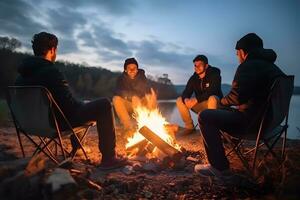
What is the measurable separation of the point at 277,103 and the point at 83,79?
1802 inches

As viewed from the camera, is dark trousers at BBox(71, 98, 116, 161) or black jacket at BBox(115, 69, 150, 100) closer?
dark trousers at BBox(71, 98, 116, 161)

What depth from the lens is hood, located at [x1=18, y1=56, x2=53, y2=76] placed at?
12.4ft

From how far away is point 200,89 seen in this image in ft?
22.2

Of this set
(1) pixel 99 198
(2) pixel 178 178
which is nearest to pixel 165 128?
(2) pixel 178 178

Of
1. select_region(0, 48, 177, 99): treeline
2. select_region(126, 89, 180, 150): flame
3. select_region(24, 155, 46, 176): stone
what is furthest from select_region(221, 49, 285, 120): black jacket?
select_region(0, 48, 177, 99): treeline

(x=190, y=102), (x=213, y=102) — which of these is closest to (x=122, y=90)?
(x=190, y=102)

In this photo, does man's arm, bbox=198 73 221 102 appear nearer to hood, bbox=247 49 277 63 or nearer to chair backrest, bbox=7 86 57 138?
hood, bbox=247 49 277 63

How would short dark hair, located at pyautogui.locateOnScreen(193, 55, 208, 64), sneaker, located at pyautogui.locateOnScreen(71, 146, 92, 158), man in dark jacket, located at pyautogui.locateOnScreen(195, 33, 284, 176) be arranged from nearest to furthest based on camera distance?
man in dark jacket, located at pyautogui.locateOnScreen(195, 33, 284, 176)
sneaker, located at pyautogui.locateOnScreen(71, 146, 92, 158)
short dark hair, located at pyautogui.locateOnScreen(193, 55, 208, 64)

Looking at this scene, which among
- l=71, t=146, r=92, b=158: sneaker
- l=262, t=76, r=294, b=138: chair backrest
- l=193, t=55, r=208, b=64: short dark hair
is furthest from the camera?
l=193, t=55, r=208, b=64: short dark hair

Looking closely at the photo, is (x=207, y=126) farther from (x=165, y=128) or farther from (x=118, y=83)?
(x=118, y=83)

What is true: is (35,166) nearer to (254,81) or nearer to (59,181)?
(59,181)

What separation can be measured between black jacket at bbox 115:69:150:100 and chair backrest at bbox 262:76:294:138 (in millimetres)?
4015

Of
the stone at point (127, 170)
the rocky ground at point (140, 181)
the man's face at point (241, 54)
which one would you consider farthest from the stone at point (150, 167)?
the man's face at point (241, 54)

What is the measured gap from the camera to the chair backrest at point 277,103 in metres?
3.33
